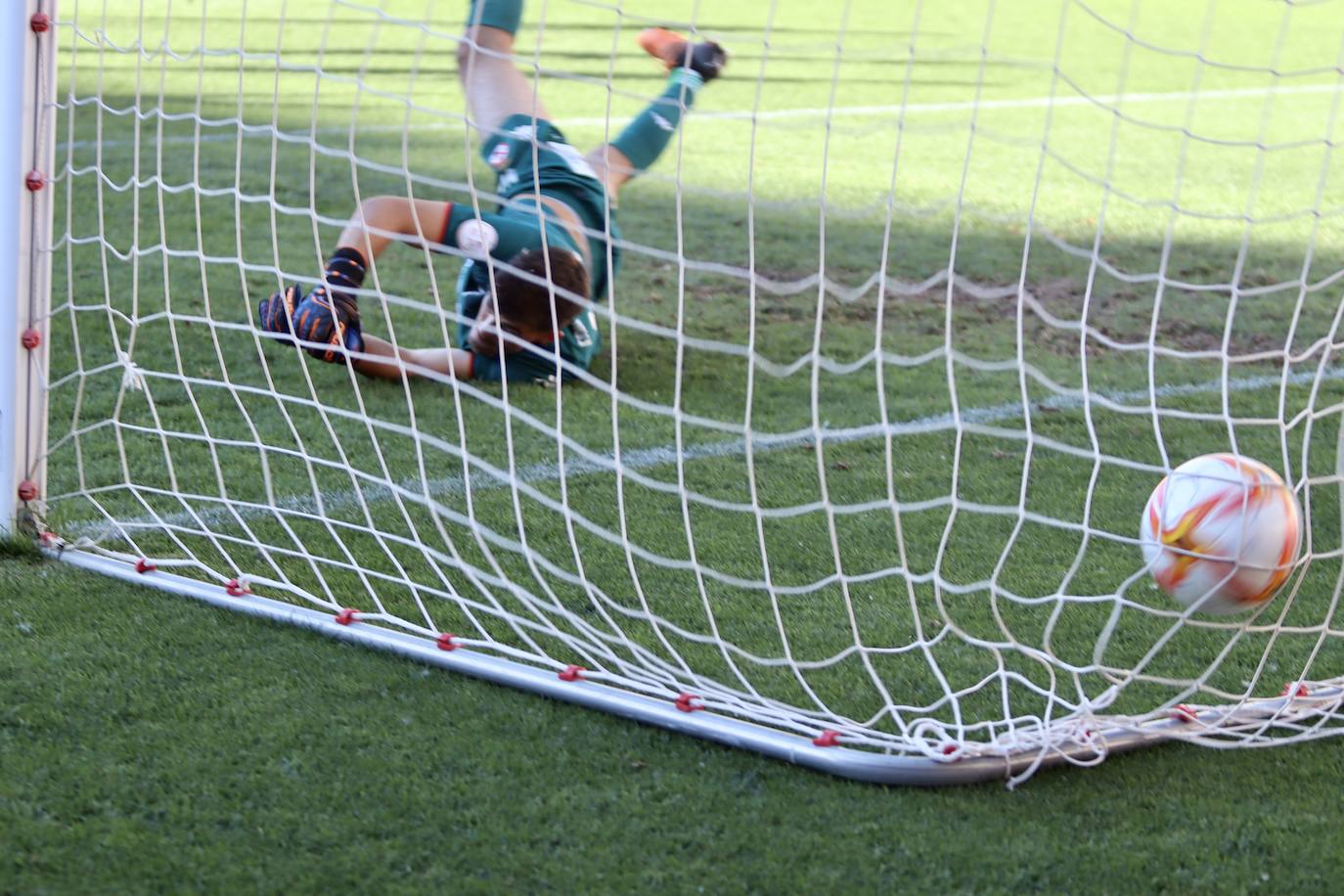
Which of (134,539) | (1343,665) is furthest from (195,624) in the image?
(1343,665)

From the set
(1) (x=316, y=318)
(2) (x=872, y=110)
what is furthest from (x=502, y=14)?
(2) (x=872, y=110)

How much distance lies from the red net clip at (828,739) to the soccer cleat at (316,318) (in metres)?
1.61

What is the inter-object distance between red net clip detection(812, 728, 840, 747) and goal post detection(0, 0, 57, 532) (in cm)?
166

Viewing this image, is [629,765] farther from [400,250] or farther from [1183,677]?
[400,250]

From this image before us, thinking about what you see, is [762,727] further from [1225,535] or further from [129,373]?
[129,373]

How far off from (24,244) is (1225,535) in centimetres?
220

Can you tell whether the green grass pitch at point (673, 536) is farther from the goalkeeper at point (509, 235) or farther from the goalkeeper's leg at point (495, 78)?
the goalkeeper's leg at point (495, 78)

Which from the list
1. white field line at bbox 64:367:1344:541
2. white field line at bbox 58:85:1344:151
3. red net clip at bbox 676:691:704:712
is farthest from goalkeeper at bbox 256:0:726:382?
white field line at bbox 58:85:1344:151

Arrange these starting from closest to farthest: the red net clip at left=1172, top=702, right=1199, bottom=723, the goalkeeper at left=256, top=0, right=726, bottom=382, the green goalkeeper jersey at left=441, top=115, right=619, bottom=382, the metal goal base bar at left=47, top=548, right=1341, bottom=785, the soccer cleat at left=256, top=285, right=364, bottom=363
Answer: the metal goal base bar at left=47, top=548, right=1341, bottom=785 < the red net clip at left=1172, top=702, right=1199, bottom=723 < the soccer cleat at left=256, top=285, right=364, bottom=363 < the goalkeeper at left=256, top=0, right=726, bottom=382 < the green goalkeeper jersey at left=441, top=115, right=619, bottom=382

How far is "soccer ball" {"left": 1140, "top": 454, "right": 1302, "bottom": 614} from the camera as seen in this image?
7.39 feet

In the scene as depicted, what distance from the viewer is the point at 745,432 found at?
2457 millimetres

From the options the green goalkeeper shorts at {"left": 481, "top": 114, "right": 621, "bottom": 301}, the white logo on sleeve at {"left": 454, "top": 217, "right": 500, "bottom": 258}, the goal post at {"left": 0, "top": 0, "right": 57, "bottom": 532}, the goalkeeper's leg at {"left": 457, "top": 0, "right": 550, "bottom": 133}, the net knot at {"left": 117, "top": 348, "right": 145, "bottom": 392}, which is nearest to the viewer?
the goal post at {"left": 0, "top": 0, "right": 57, "bottom": 532}

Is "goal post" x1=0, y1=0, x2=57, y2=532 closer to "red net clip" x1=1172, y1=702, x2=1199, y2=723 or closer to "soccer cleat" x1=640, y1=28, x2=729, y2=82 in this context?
"soccer cleat" x1=640, y1=28, x2=729, y2=82

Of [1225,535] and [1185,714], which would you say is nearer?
[1225,535]
